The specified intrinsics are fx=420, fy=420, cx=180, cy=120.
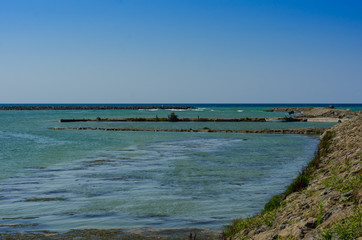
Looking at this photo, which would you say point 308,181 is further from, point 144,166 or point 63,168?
point 63,168

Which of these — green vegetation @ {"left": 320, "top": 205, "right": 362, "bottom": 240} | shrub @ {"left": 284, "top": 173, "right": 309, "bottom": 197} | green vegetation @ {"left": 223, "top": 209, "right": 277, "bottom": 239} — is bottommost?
green vegetation @ {"left": 223, "top": 209, "right": 277, "bottom": 239}

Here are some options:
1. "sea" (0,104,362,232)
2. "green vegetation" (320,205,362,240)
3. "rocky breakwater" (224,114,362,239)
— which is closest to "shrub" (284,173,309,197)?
"sea" (0,104,362,232)

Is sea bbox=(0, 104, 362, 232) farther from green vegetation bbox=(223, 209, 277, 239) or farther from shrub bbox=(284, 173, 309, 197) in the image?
green vegetation bbox=(223, 209, 277, 239)

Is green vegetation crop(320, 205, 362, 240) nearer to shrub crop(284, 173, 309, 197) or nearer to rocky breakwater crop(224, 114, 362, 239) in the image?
rocky breakwater crop(224, 114, 362, 239)

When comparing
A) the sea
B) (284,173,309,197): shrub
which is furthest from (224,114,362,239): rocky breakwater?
the sea

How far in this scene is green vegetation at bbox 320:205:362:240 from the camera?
23.6 ft

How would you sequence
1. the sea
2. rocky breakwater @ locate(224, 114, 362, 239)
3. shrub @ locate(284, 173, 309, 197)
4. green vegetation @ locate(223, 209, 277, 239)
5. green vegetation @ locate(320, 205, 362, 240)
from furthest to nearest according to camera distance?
shrub @ locate(284, 173, 309, 197), the sea, green vegetation @ locate(223, 209, 277, 239), rocky breakwater @ locate(224, 114, 362, 239), green vegetation @ locate(320, 205, 362, 240)

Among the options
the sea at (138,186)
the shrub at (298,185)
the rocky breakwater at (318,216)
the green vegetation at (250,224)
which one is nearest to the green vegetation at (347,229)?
the rocky breakwater at (318,216)

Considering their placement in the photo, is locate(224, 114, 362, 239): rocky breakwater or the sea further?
the sea

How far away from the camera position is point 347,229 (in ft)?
24.2

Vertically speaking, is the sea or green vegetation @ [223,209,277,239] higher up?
green vegetation @ [223,209,277,239]

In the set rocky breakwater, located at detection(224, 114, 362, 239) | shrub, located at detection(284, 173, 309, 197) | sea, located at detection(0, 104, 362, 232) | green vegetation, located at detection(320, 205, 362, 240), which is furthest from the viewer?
shrub, located at detection(284, 173, 309, 197)

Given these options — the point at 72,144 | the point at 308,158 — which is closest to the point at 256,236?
the point at 308,158

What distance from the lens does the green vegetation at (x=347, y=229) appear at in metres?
7.19
